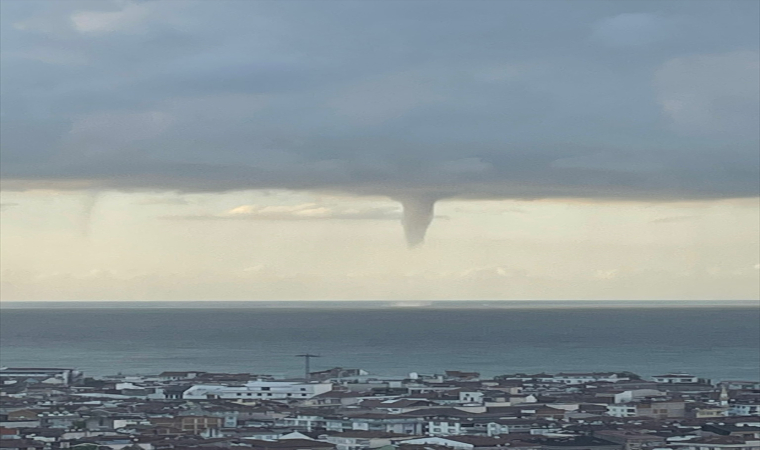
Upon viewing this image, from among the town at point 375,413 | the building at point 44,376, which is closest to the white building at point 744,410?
the town at point 375,413

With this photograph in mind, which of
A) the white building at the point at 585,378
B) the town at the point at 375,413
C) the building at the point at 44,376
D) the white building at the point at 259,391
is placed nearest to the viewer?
the town at the point at 375,413

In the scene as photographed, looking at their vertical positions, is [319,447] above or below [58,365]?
below

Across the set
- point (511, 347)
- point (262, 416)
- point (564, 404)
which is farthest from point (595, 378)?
point (511, 347)

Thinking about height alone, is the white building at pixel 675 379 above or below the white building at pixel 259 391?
above

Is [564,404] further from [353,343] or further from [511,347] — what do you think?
[353,343]

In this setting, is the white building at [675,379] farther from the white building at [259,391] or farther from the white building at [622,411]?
the white building at [259,391]

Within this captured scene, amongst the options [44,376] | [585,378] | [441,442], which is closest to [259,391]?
[44,376]

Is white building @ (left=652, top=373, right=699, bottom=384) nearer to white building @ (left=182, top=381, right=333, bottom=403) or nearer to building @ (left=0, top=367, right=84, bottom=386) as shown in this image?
white building @ (left=182, top=381, right=333, bottom=403)

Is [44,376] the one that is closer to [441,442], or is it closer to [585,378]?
[585,378]
